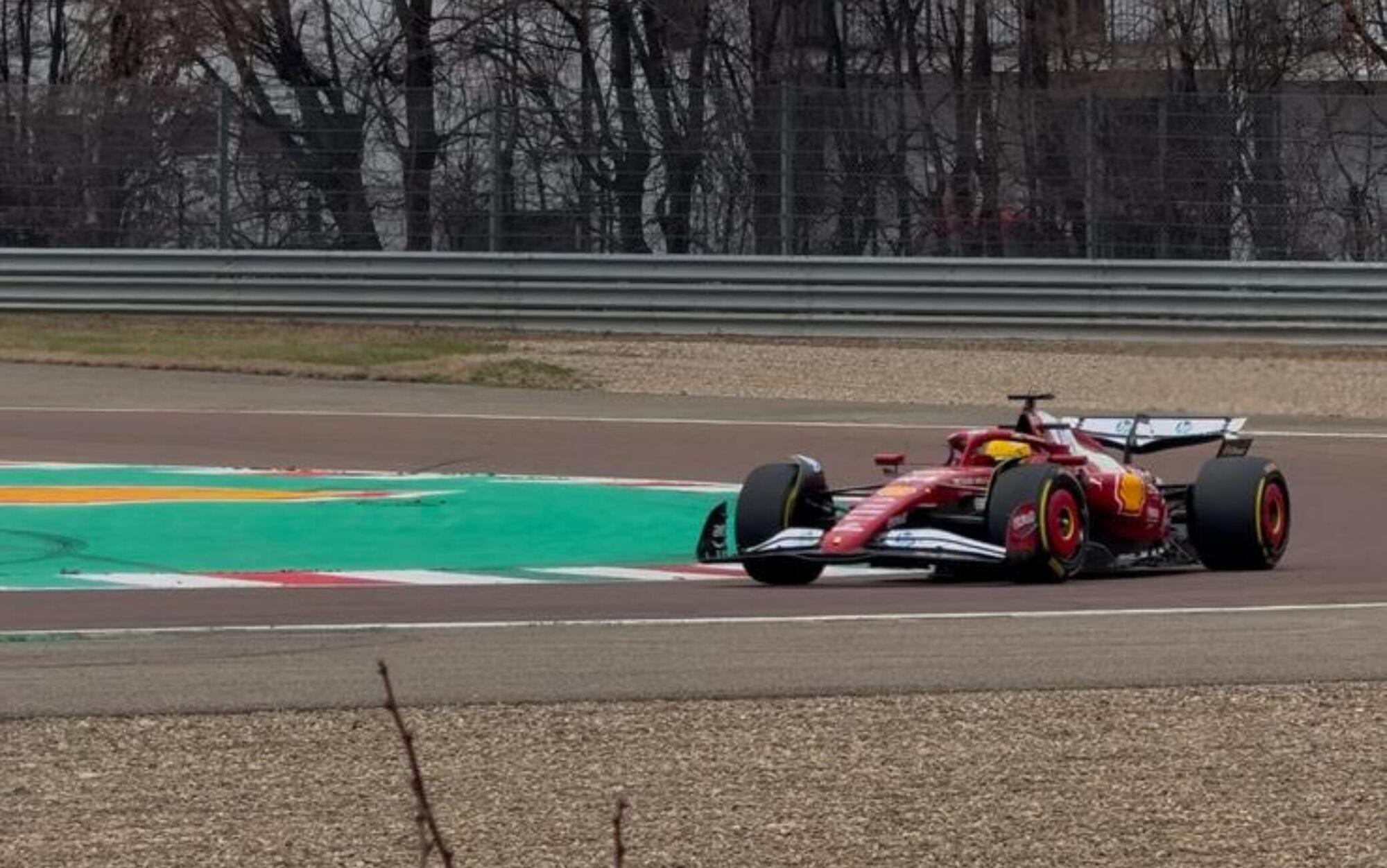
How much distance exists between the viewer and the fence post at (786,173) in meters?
26.8

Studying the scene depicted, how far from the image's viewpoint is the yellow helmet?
41.5ft

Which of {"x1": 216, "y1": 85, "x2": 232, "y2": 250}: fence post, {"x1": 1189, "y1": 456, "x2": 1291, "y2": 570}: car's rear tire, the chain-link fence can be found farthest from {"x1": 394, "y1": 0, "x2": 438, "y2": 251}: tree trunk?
{"x1": 1189, "y1": 456, "x2": 1291, "y2": 570}: car's rear tire

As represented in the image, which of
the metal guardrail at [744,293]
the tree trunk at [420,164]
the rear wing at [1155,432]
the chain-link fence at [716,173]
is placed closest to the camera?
the rear wing at [1155,432]

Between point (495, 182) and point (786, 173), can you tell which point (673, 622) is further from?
point (495, 182)

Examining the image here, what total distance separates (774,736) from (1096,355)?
57.9 ft

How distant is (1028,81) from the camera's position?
107 ft

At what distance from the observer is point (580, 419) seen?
21.0 metres

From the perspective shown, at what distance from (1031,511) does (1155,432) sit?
5.75ft

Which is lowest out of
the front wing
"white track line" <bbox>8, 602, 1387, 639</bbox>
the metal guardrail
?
"white track line" <bbox>8, 602, 1387, 639</bbox>

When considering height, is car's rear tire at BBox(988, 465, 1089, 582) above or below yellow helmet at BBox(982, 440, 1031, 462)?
below

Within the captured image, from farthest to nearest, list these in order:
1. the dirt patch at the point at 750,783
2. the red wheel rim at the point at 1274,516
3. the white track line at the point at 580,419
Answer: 1. the white track line at the point at 580,419
2. the red wheel rim at the point at 1274,516
3. the dirt patch at the point at 750,783

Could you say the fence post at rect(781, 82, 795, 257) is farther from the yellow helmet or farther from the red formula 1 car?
the yellow helmet

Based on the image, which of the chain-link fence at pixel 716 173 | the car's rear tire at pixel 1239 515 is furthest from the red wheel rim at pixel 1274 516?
the chain-link fence at pixel 716 173

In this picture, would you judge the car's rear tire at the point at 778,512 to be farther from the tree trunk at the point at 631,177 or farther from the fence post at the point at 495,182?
the fence post at the point at 495,182
